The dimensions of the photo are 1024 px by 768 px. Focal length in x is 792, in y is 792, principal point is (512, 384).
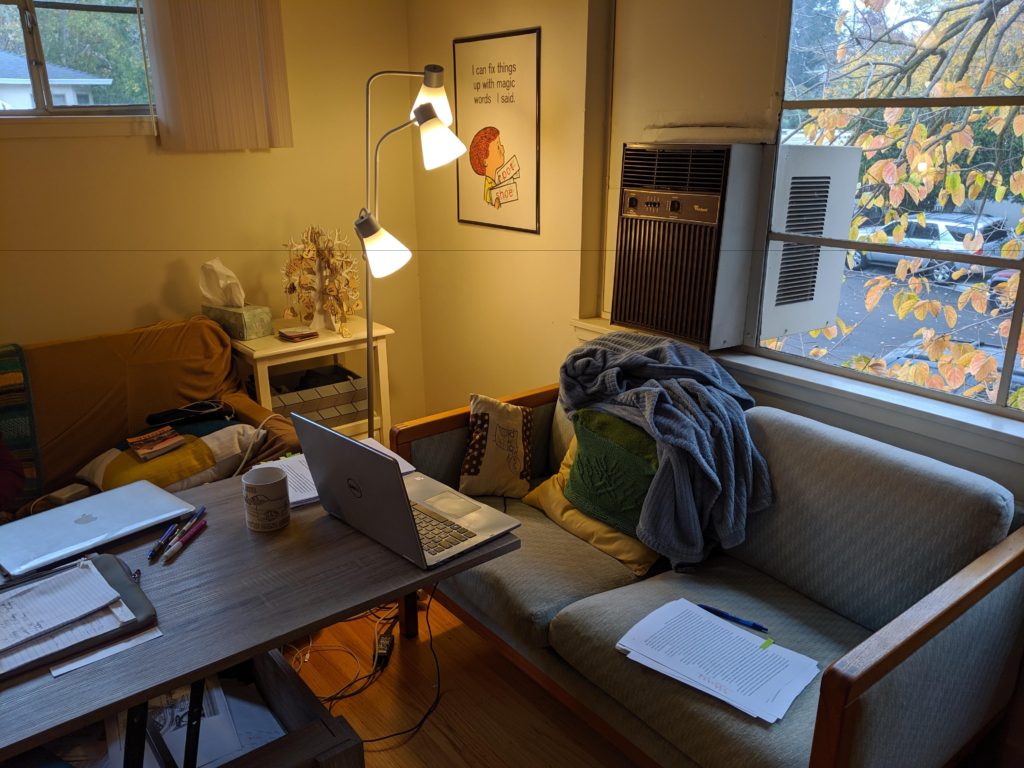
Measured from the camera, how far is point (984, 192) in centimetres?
191

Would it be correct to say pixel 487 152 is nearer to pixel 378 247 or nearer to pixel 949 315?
pixel 378 247

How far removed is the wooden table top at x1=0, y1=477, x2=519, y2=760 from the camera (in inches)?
43.1

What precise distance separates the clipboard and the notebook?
6cm

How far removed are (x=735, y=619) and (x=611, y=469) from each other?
55 cm

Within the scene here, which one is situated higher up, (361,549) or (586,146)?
(586,146)

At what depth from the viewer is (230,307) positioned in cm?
313

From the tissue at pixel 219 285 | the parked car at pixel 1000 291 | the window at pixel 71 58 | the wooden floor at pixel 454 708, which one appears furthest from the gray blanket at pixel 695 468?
the window at pixel 71 58

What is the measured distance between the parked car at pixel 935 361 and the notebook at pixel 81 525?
182cm

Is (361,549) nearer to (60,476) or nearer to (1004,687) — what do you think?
(1004,687)

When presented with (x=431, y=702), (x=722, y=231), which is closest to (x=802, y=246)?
(x=722, y=231)

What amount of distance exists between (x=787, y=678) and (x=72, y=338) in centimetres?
261

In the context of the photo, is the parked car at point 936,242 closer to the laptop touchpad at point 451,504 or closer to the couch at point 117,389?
the laptop touchpad at point 451,504

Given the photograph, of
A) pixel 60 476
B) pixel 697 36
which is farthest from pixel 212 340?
pixel 697 36

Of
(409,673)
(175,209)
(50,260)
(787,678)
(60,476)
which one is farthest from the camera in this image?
(175,209)
